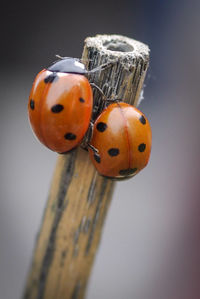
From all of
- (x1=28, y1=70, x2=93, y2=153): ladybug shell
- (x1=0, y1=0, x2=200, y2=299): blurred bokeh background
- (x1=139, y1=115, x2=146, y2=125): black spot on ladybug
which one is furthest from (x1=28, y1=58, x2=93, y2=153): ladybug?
(x1=0, y1=0, x2=200, y2=299): blurred bokeh background

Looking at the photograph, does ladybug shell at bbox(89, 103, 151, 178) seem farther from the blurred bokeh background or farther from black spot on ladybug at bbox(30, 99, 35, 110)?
the blurred bokeh background

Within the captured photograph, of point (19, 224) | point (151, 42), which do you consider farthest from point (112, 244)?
point (151, 42)

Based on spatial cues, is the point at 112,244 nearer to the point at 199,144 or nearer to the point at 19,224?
the point at 19,224

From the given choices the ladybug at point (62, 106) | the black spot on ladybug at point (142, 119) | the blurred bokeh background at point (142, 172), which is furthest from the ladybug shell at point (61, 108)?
the blurred bokeh background at point (142, 172)

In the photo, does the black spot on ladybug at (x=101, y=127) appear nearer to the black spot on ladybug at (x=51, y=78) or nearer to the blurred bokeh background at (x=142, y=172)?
the black spot on ladybug at (x=51, y=78)

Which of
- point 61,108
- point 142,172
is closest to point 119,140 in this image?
point 61,108

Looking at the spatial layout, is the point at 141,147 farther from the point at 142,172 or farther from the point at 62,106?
the point at 142,172
